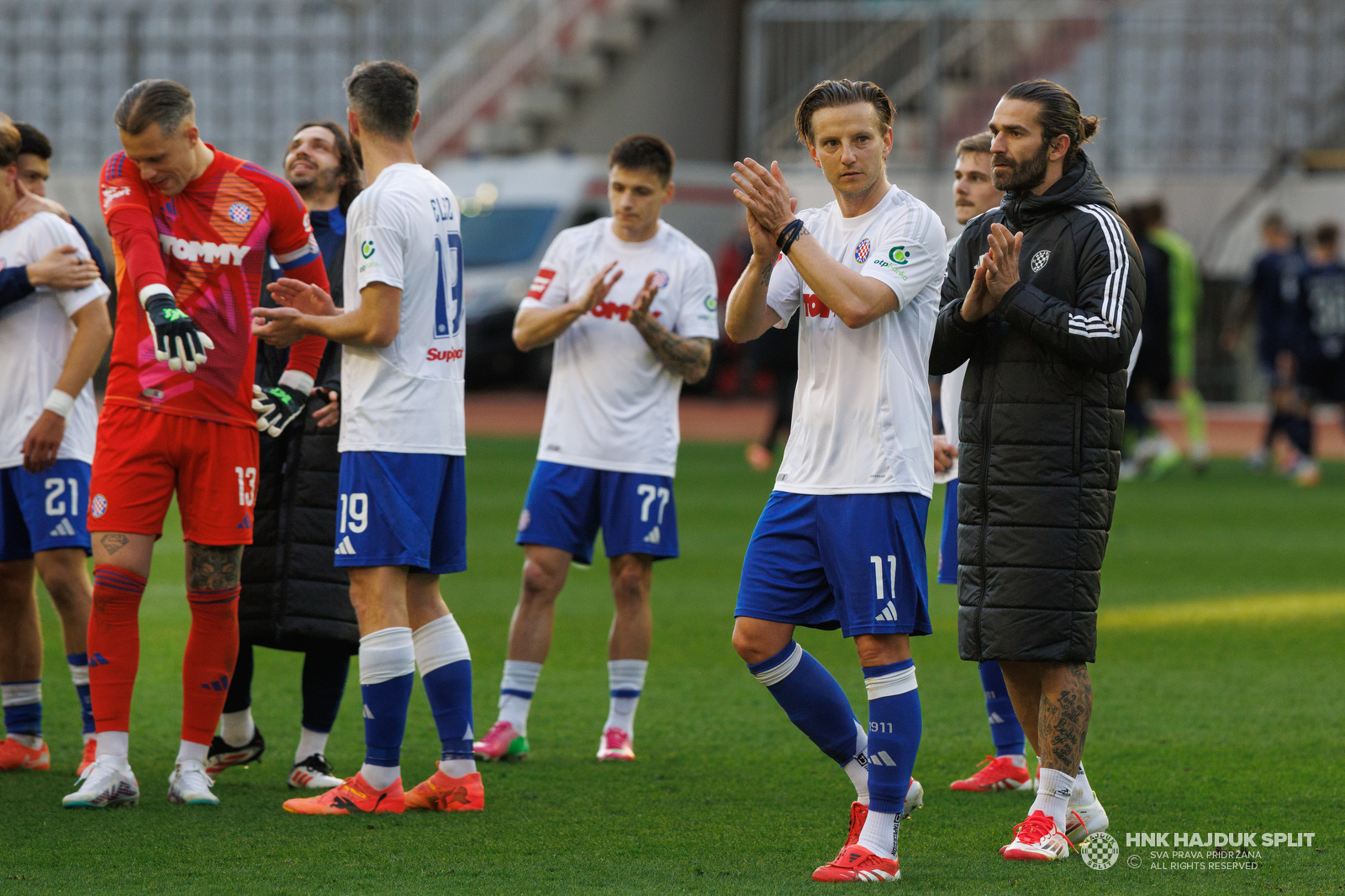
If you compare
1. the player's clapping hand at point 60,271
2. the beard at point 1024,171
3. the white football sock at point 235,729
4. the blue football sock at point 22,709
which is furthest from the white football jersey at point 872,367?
the blue football sock at point 22,709

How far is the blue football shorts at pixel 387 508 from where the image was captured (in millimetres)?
4988

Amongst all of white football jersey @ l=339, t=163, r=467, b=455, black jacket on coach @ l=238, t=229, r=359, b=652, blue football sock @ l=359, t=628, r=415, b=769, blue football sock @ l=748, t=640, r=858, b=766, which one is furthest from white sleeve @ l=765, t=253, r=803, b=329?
black jacket on coach @ l=238, t=229, r=359, b=652

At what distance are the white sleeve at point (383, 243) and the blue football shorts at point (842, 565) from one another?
1.34 m

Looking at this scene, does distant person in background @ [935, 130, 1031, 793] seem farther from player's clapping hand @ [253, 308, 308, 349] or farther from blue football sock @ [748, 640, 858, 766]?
player's clapping hand @ [253, 308, 308, 349]

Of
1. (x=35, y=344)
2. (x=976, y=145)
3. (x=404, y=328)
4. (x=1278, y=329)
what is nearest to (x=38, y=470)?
(x=35, y=344)

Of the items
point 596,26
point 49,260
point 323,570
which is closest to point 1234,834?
point 323,570

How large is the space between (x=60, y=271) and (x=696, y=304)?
7.66 feet

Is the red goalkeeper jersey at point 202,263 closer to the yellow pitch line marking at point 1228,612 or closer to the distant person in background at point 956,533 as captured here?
the distant person in background at point 956,533

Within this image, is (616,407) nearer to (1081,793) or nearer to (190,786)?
(190,786)

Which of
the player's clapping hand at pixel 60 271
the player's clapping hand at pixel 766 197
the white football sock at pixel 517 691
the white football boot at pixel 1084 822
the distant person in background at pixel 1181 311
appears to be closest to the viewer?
the player's clapping hand at pixel 766 197

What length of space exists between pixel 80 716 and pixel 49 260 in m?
1.87

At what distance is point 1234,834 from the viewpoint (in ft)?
16.0

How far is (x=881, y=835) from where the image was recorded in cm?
438

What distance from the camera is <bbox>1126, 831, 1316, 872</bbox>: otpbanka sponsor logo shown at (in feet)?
14.9
